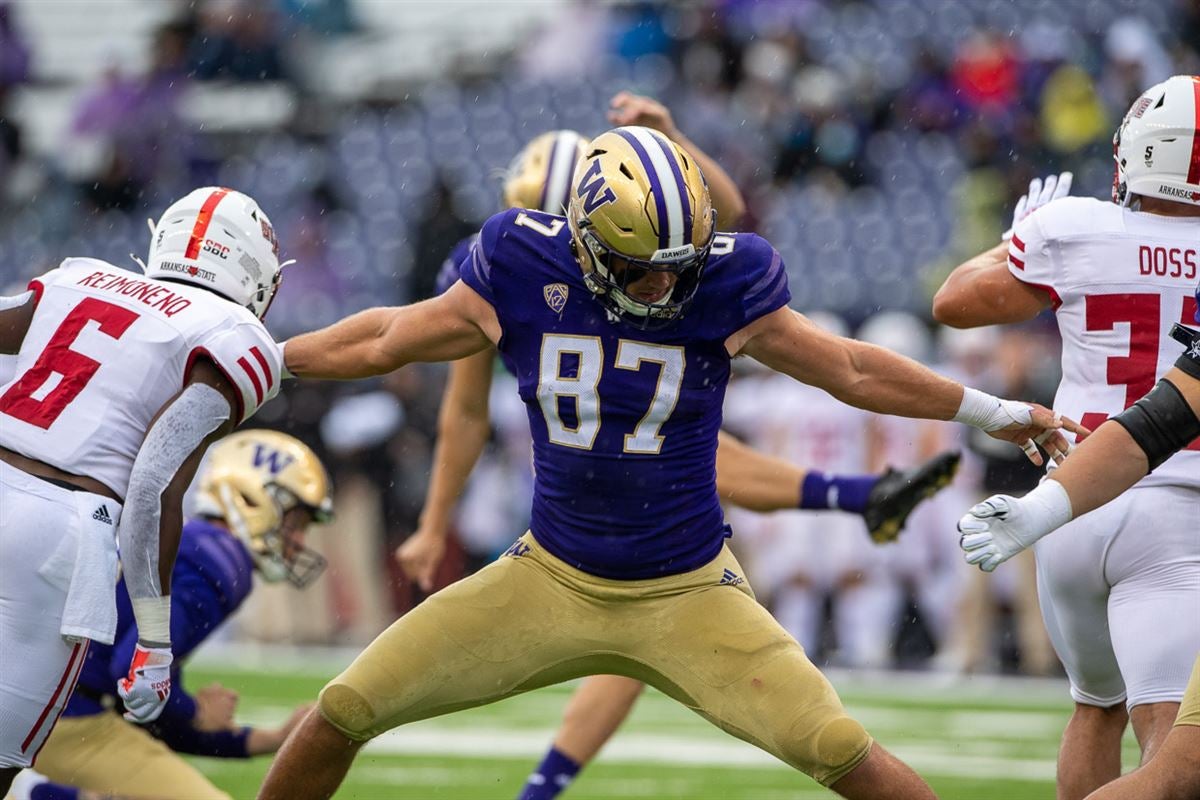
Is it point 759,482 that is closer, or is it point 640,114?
point 640,114

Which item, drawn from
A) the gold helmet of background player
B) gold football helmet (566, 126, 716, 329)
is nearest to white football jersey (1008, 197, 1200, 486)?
gold football helmet (566, 126, 716, 329)

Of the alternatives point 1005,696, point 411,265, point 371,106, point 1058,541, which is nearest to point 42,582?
point 1058,541

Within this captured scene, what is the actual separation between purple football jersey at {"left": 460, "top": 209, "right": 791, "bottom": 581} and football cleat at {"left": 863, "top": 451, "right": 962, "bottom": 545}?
181 cm

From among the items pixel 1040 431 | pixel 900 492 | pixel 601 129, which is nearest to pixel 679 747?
pixel 900 492

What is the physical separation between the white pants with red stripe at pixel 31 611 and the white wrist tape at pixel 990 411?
7.18 ft

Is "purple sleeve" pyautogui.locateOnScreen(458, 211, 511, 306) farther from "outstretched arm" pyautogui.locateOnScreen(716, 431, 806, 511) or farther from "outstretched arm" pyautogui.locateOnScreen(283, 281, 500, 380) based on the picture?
"outstretched arm" pyautogui.locateOnScreen(716, 431, 806, 511)

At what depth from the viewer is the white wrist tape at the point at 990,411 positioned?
164 inches

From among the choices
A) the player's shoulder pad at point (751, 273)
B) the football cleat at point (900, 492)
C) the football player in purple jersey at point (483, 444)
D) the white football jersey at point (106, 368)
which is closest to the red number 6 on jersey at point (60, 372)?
the white football jersey at point (106, 368)

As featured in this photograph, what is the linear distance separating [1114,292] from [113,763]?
306cm

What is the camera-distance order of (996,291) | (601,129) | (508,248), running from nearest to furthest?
(508,248) < (996,291) < (601,129)

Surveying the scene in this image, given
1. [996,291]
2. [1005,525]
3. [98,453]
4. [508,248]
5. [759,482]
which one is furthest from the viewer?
[759,482]

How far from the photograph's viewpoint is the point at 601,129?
13469 millimetres

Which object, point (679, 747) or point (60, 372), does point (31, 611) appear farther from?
point (679, 747)

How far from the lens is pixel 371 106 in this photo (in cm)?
1462
